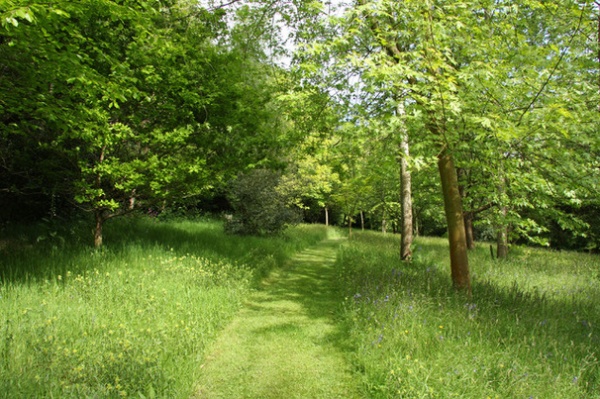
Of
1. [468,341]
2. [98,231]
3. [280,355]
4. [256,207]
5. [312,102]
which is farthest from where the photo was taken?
[256,207]

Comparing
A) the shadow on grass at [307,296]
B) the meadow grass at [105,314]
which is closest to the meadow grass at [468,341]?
the shadow on grass at [307,296]

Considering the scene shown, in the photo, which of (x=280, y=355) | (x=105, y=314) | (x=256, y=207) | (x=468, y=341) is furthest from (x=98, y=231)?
(x=468, y=341)

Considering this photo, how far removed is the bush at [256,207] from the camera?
1384 cm

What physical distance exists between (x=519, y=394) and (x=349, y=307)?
3.15 meters

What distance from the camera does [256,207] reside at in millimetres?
13922

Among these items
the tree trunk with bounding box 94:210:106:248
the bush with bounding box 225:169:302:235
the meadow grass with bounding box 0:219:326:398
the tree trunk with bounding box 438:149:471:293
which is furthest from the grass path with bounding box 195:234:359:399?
the bush with bounding box 225:169:302:235

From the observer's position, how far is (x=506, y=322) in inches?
194

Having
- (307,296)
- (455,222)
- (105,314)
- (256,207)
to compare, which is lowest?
(307,296)

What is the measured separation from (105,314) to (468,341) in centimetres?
486

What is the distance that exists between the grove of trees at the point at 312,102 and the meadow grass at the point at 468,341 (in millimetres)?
1258

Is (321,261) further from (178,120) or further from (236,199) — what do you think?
(178,120)

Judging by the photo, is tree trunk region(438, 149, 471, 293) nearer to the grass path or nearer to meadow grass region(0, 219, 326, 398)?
the grass path

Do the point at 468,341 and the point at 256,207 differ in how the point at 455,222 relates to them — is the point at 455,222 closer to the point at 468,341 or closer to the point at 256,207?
the point at 468,341

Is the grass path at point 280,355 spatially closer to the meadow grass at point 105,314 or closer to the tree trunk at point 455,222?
the meadow grass at point 105,314
